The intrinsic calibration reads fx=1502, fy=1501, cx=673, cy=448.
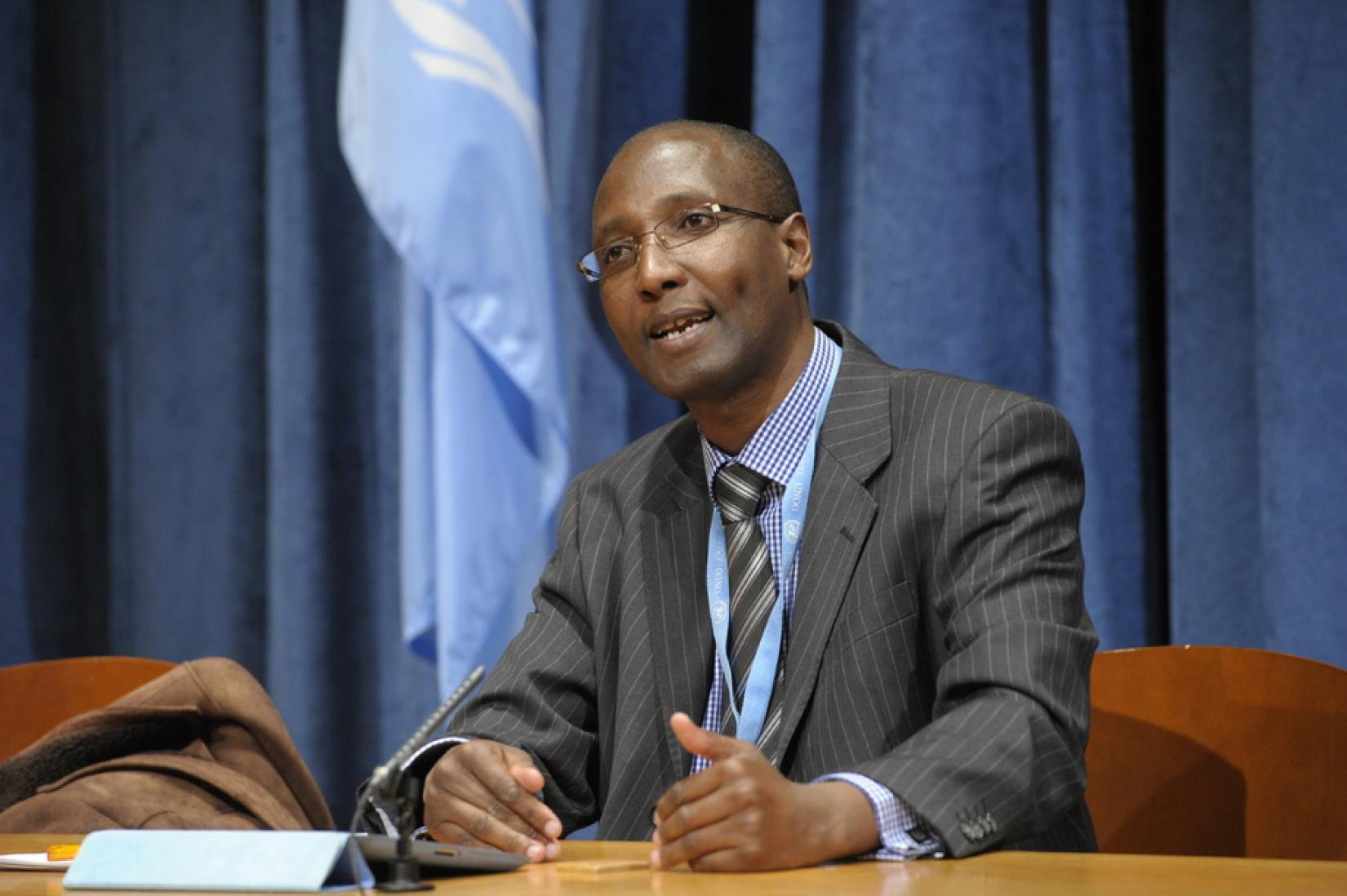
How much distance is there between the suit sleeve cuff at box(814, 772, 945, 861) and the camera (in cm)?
130

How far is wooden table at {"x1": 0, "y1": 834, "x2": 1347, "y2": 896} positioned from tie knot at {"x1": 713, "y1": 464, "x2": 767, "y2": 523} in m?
0.63

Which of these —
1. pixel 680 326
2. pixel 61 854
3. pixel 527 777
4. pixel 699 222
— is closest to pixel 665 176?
pixel 699 222

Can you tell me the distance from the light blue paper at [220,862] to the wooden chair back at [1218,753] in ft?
3.37

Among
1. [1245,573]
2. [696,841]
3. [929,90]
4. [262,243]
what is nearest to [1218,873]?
[696,841]

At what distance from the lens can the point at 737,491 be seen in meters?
1.89

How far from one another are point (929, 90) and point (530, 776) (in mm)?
1797

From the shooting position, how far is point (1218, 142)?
2.71 m

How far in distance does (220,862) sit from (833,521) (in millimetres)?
817

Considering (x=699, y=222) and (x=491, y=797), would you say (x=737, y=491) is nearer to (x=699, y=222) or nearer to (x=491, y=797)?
(x=699, y=222)

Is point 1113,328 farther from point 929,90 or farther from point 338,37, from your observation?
point 338,37

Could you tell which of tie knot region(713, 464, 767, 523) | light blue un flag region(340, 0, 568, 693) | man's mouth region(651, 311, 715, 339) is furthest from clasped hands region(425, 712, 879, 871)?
light blue un flag region(340, 0, 568, 693)

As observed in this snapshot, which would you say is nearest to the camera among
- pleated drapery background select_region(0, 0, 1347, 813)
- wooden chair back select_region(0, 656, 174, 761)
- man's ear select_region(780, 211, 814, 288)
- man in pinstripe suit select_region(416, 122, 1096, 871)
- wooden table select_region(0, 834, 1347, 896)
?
wooden table select_region(0, 834, 1347, 896)

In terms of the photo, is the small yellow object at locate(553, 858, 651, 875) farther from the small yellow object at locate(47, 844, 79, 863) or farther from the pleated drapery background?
the pleated drapery background

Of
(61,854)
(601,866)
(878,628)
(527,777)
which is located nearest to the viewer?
(601,866)
